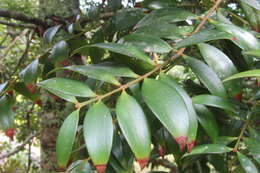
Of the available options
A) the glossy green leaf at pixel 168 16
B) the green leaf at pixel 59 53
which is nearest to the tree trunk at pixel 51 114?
the green leaf at pixel 59 53

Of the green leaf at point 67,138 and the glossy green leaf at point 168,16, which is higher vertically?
the glossy green leaf at point 168,16

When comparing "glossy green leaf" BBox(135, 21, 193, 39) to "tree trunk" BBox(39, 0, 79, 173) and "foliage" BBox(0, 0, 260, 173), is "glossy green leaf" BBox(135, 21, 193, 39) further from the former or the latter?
"tree trunk" BBox(39, 0, 79, 173)

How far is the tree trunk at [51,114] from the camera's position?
91cm

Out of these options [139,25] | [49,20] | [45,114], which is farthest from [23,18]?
[139,25]

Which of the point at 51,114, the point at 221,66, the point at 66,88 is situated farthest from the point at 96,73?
the point at 51,114

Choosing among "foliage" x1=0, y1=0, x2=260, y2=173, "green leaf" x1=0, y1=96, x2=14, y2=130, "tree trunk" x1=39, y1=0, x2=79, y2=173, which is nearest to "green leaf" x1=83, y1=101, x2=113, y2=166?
"foliage" x1=0, y1=0, x2=260, y2=173

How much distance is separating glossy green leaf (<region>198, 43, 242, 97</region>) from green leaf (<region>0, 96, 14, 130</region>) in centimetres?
33

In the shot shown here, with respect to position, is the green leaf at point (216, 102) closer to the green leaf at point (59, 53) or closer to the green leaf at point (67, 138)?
the green leaf at point (67, 138)

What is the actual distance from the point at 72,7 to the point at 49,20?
0.09m

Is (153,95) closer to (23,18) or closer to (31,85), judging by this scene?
(31,85)

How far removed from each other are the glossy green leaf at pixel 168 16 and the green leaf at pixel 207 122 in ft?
0.44

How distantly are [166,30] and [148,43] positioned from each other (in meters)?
0.04

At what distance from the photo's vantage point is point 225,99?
0.41m

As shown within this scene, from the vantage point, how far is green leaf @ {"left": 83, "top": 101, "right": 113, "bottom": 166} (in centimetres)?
34
